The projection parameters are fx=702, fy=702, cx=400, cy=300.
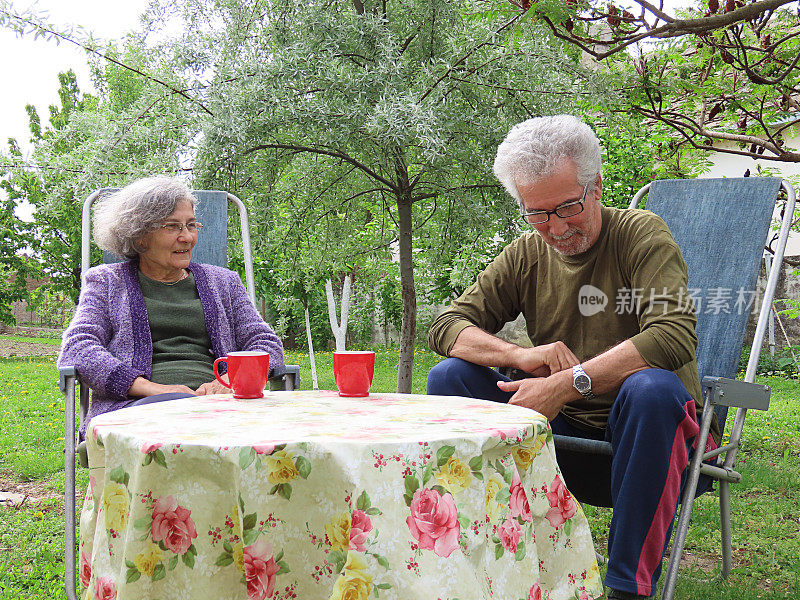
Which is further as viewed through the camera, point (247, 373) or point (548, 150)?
point (548, 150)

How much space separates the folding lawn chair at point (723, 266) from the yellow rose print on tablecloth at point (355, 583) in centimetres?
114

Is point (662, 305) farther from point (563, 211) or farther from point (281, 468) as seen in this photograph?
point (281, 468)

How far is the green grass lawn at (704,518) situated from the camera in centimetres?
260

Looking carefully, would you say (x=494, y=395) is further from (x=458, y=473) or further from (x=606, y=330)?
(x=458, y=473)

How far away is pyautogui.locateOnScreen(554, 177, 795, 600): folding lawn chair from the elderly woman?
4.74 feet

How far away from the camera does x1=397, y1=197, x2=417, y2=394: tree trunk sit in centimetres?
503

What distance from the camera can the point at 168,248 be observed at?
290cm

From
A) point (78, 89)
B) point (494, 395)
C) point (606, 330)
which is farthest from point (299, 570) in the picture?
point (78, 89)

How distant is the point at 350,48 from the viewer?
415 centimetres

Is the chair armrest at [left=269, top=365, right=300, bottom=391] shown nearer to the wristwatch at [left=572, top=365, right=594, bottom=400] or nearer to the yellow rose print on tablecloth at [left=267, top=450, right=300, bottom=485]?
the wristwatch at [left=572, top=365, right=594, bottom=400]

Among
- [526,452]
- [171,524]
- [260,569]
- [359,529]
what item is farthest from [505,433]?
[171,524]

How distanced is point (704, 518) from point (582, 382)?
1760 millimetres

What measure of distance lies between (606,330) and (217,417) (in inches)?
56.7

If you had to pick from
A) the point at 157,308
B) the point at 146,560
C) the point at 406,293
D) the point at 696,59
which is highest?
the point at 696,59
